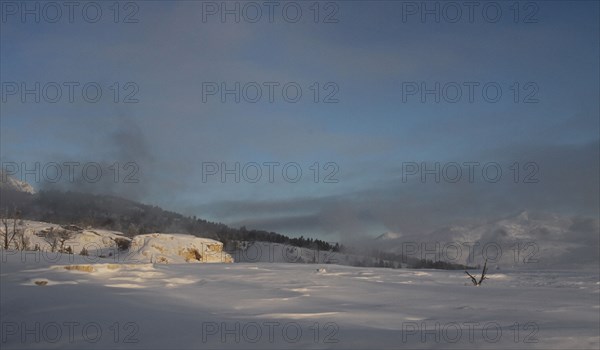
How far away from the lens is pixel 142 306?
21.0 ft

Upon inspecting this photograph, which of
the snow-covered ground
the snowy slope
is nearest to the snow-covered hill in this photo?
the snowy slope

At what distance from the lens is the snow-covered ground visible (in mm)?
4242

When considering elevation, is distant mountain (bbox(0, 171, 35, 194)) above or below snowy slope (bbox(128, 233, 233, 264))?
above

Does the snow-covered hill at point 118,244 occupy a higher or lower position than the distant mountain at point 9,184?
lower

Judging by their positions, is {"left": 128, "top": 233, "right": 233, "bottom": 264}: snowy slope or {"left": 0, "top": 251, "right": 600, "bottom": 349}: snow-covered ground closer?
{"left": 0, "top": 251, "right": 600, "bottom": 349}: snow-covered ground

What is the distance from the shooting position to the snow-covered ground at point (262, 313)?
4.24m

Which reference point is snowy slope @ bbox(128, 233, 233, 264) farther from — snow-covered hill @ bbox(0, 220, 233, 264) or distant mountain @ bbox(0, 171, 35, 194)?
distant mountain @ bbox(0, 171, 35, 194)

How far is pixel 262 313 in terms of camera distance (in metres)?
6.30

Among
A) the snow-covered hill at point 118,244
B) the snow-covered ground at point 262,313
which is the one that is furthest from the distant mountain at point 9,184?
the snow-covered ground at point 262,313

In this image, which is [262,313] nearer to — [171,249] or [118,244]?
[171,249]

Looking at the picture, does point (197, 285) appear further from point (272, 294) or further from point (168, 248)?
point (168, 248)

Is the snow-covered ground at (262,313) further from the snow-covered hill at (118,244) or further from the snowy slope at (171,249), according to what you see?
the snowy slope at (171,249)

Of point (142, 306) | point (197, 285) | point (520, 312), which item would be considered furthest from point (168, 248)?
point (520, 312)

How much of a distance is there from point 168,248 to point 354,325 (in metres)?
19.4
